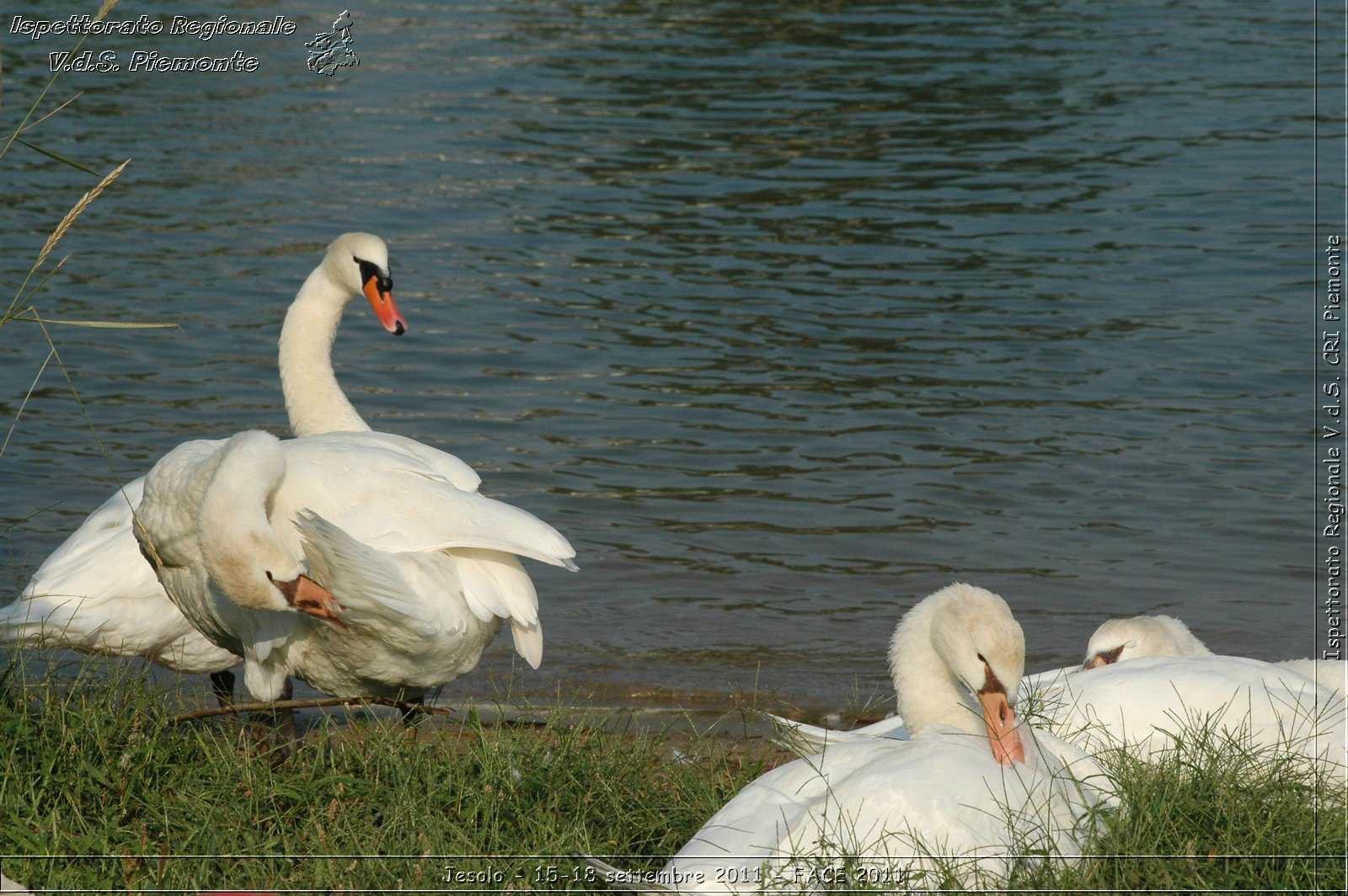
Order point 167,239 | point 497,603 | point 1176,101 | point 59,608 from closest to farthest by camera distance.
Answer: point 497,603 < point 59,608 < point 167,239 < point 1176,101

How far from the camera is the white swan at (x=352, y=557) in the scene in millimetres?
4082

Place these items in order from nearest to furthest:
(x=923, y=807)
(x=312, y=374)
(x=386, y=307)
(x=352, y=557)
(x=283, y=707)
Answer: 1. (x=923, y=807)
2. (x=352, y=557)
3. (x=283, y=707)
4. (x=312, y=374)
5. (x=386, y=307)

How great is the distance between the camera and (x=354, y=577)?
4121 millimetres

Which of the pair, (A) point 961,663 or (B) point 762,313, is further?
(B) point 762,313

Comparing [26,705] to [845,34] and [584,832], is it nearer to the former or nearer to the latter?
[584,832]

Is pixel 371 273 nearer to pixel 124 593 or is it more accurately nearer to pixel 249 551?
pixel 124 593

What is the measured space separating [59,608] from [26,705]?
144cm

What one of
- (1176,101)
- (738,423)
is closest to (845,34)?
(1176,101)

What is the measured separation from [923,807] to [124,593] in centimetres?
335

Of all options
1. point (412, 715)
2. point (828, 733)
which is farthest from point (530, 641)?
point (828, 733)

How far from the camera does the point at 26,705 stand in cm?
376

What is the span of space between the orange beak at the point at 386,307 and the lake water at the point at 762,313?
144 cm

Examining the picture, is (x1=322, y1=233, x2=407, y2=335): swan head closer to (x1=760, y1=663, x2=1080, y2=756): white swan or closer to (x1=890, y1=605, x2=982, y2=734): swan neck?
(x1=760, y1=663, x2=1080, y2=756): white swan

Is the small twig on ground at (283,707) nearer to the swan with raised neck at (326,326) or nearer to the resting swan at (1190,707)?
the resting swan at (1190,707)
